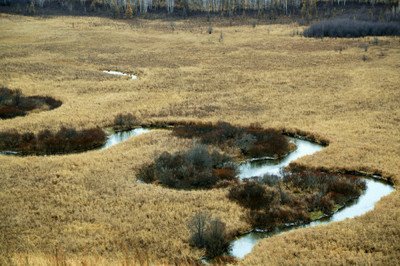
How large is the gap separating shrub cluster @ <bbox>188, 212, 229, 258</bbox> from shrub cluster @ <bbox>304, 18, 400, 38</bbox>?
2374 inches

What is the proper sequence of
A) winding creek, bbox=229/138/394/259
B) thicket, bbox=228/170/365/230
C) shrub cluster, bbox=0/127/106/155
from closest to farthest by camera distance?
winding creek, bbox=229/138/394/259
thicket, bbox=228/170/365/230
shrub cluster, bbox=0/127/106/155

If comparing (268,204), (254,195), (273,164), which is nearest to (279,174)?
(273,164)

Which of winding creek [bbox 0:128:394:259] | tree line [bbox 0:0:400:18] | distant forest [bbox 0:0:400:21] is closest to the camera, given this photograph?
winding creek [bbox 0:128:394:259]

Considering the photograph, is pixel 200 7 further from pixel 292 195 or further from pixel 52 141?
pixel 292 195

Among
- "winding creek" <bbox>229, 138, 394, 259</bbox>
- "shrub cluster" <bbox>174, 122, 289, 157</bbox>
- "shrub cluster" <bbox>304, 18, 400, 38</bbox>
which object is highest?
"shrub cluster" <bbox>304, 18, 400, 38</bbox>

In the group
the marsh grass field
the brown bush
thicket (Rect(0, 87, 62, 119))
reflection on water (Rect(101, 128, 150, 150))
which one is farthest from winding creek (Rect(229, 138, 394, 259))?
thicket (Rect(0, 87, 62, 119))

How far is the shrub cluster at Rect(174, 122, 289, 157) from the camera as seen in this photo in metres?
24.6

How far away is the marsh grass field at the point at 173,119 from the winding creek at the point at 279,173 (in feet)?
1.74

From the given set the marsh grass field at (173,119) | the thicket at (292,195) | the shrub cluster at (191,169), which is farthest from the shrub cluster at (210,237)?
the shrub cluster at (191,169)

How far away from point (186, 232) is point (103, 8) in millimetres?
106460

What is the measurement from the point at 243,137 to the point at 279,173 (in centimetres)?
452

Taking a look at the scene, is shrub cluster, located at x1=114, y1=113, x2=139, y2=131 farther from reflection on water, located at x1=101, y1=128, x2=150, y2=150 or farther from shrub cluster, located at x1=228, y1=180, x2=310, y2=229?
shrub cluster, located at x1=228, y1=180, x2=310, y2=229

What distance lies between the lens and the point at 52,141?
26.0m

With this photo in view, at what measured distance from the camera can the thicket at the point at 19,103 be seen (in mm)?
32250
